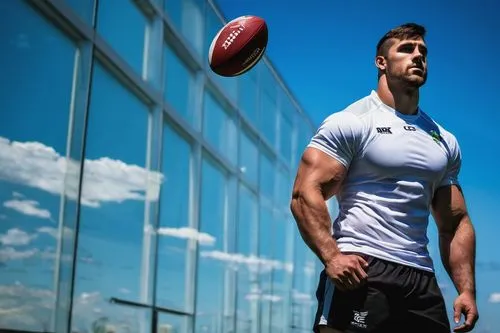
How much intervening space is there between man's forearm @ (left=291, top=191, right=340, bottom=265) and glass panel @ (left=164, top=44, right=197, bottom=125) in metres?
5.70

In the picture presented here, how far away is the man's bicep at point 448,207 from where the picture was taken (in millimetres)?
2357

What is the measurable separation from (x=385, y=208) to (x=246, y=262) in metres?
8.95

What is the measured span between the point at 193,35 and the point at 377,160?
22.7ft

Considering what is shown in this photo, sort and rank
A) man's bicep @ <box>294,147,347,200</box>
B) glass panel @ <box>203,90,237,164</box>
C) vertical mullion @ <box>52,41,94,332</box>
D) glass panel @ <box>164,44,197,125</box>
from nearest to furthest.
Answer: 1. man's bicep @ <box>294,147,347,200</box>
2. vertical mullion @ <box>52,41,94,332</box>
3. glass panel @ <box>164,44,197,125</box>
4. glass panel @ <box>203,90,237,164</box>

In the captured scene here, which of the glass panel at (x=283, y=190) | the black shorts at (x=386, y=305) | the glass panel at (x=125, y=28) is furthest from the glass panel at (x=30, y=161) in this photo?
the glass panel at (x=283, y=190)

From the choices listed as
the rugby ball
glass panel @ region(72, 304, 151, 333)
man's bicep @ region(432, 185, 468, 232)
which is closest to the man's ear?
man's bicep @ region(432, 185, 468, 232)

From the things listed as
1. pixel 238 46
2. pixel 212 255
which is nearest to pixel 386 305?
pixel 238 46

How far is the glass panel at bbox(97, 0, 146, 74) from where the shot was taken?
6.00 meters

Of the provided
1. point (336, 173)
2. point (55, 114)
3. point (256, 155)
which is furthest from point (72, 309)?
point (256, 155)

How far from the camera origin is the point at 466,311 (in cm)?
Result: 221

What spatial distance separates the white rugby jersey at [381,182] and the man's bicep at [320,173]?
2 cm

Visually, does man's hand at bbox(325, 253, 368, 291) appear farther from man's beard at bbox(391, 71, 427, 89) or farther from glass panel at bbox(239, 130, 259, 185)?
glass panel at bbox(239, 130, 259, 185)

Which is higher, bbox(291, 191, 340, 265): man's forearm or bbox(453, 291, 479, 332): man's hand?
bbox(291, 191, 340, 265): man's forearm

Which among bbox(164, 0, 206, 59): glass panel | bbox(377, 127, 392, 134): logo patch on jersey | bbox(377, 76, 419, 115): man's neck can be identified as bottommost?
bbox(377, 127, 392, 134): logo patch on jersey
